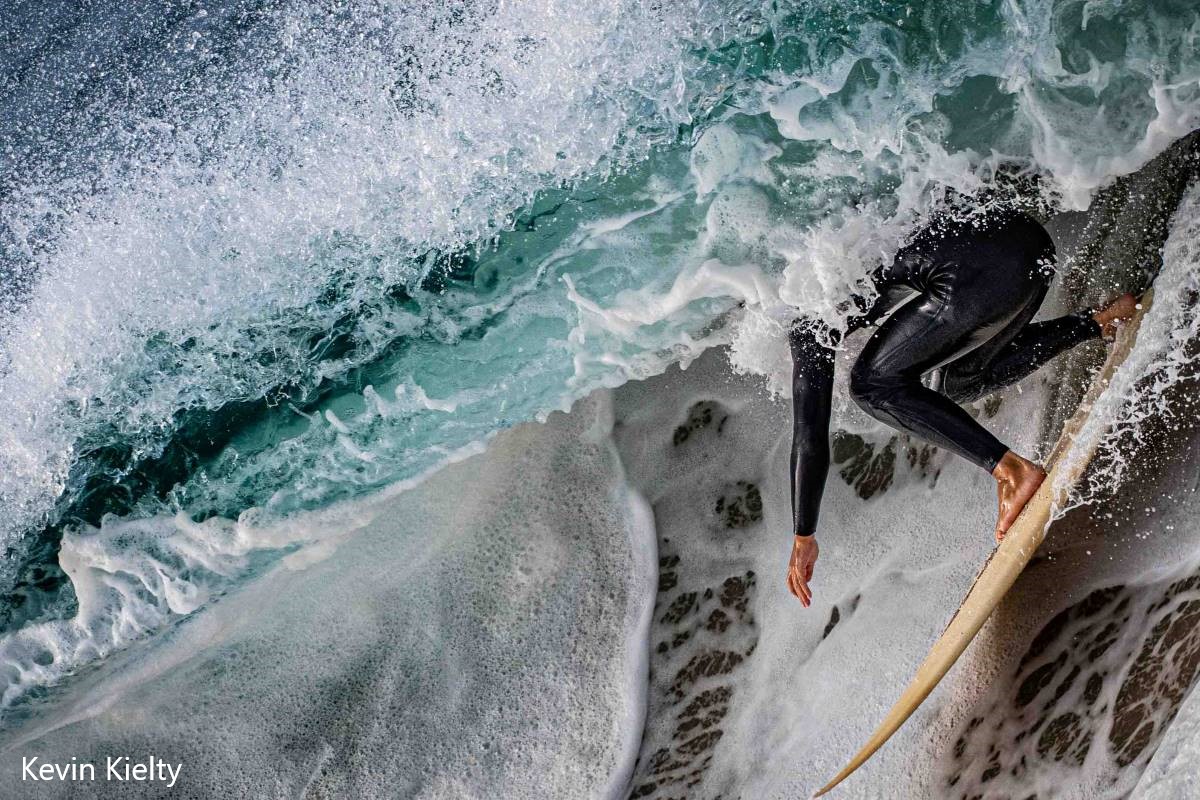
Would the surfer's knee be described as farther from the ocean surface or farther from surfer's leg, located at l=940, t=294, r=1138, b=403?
surfer's leg, located at l=940, t=294, r=1138, b=403

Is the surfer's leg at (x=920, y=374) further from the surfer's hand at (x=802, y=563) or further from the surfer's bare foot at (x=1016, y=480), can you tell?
the surfer's hand at (x=802, y=563)

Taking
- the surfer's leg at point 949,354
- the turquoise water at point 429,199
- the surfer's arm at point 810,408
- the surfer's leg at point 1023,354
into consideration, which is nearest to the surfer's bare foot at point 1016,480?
the surfer's leg at point 949,354

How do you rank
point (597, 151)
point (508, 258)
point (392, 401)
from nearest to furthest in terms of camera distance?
1. point (597, 151)
2. point (508, 258)
3. point (392, 401)

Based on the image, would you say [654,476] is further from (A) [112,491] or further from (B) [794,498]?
(A) [112,491]

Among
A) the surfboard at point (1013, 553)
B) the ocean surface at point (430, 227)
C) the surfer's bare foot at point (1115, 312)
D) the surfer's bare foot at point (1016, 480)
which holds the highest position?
the ocean surface at point (430, 227)

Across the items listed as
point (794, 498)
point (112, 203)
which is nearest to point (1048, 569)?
point (794, 498)

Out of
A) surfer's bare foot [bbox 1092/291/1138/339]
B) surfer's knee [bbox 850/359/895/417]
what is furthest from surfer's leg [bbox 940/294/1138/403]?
surfer's knee [bbox 850/359/895/417]
